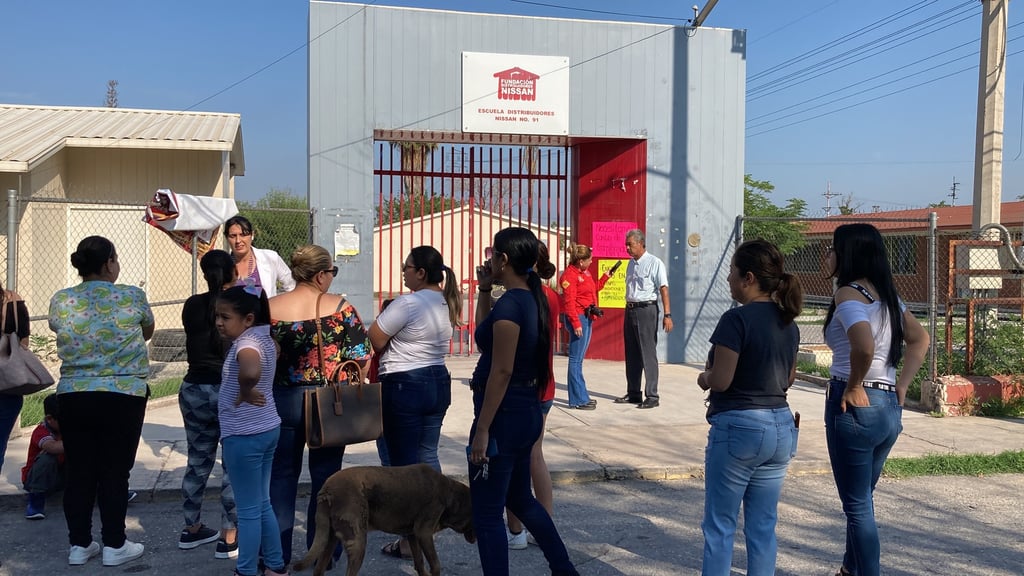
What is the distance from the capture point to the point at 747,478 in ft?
12.0

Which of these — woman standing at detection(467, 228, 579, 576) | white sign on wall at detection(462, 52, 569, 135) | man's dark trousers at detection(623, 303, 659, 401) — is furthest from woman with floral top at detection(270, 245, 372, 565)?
white sign on wall at detection(462, 52, 569, 135)

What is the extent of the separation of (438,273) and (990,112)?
8.43 meters

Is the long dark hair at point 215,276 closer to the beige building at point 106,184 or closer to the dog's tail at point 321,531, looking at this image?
the dog's tail at point 321,531

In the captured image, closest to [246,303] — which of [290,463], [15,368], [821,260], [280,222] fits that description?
[290,463]

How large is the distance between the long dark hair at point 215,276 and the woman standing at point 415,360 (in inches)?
34.1

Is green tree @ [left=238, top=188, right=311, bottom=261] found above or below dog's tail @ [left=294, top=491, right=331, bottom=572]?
above

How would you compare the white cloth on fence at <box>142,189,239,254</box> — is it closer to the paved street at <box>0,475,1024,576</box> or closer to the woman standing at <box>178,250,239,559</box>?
the paved street at <box>0,475,1024,576</box>

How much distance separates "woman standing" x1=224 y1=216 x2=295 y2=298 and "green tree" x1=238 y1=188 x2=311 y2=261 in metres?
0.82

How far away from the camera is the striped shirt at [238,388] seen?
3.94 metres

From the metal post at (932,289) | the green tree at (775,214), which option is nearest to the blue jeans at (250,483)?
the metal post at (932,289)

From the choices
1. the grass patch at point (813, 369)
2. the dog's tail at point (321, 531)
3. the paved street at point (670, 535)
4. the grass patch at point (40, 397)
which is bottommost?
the paved street at point (670, 535)

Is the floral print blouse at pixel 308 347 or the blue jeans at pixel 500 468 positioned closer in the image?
the blue jeans at pixel 500 468

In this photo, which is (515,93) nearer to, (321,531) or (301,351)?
(301,351)

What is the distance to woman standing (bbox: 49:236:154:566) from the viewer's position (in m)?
4.44
